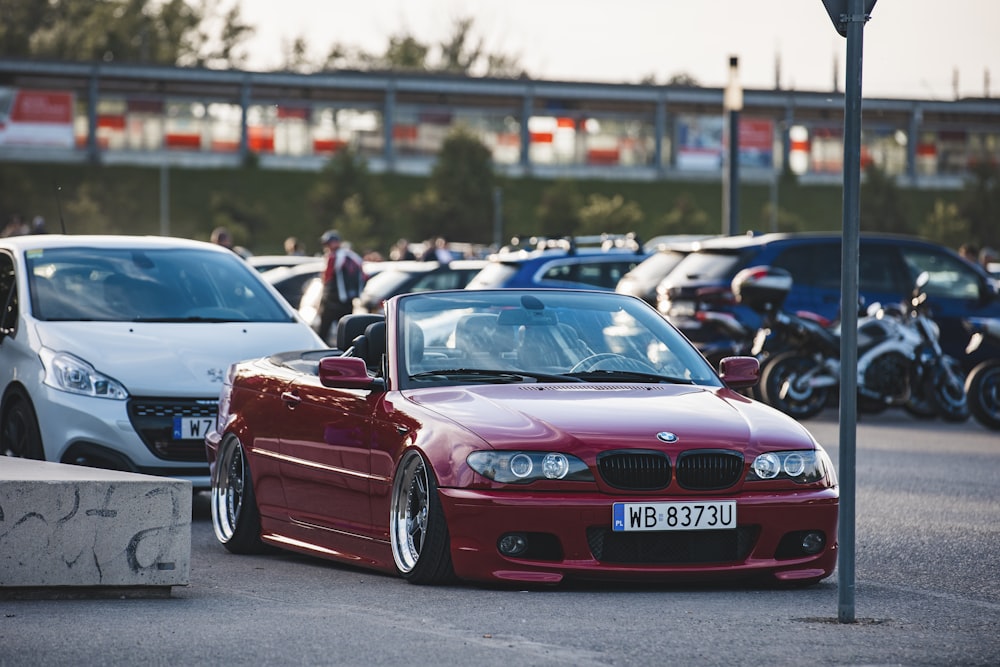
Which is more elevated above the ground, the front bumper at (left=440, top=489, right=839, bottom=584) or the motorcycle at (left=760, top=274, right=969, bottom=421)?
the front bumper at (left=440, top=489, right=839, bottom=584)

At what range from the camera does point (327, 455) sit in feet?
28.7

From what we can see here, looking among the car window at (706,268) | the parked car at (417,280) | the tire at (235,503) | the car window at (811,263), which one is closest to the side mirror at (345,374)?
the tire at (235,503)

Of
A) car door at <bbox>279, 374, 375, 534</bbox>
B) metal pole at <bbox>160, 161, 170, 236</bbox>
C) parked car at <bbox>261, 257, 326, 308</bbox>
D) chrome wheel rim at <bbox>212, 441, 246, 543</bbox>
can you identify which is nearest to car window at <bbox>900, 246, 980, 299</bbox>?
parked car at <bbox>261, 257, 326, 308</bbox>

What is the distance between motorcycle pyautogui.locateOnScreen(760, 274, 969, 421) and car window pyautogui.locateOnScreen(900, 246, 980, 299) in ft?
4.87

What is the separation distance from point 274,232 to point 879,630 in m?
86.0

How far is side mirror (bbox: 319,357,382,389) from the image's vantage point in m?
8.47

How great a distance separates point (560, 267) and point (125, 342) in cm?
1126

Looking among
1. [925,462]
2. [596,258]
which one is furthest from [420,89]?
[925,462]

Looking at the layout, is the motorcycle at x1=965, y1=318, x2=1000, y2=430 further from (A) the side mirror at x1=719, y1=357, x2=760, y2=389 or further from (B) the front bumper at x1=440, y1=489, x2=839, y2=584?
(B) the front bumper at x1=440, y1=489, x2=839, y2=584

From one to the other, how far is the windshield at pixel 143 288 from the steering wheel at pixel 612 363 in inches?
154

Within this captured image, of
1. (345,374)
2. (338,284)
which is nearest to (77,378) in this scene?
(345,374)

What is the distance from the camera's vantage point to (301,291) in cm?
3041

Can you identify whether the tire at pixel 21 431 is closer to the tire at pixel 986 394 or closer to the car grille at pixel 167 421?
the car grille at pixel 167 421

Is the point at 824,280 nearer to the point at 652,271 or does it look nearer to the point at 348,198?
the point at 652,271
